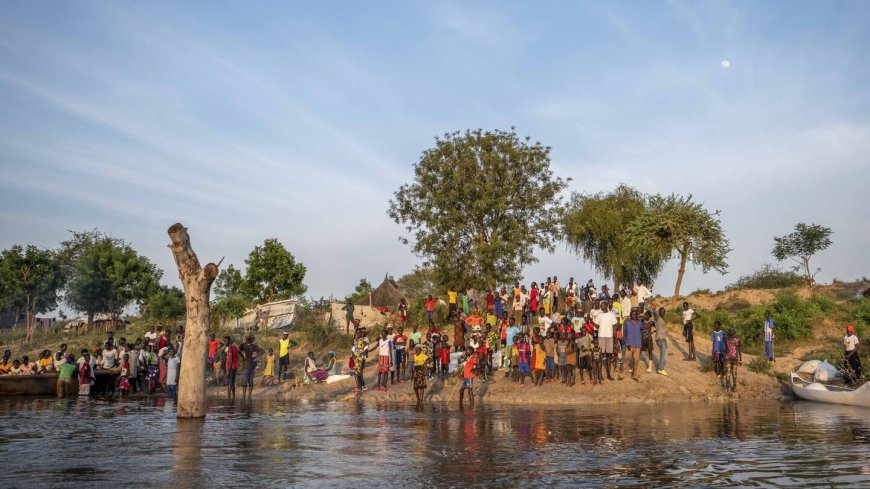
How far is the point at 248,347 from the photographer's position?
24547 millimetres

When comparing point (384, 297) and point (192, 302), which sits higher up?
point (384, 297)

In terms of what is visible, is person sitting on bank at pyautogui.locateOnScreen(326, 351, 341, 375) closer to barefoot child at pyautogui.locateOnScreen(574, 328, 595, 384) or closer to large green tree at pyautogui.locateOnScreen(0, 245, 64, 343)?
barefoot child at pyautogui.locateOnScreen(574, 328, 595, 384)

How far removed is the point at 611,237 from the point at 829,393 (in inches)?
1003

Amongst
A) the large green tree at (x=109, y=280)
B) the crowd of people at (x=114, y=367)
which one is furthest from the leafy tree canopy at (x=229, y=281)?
the crowd of people at (x=114, y=367)

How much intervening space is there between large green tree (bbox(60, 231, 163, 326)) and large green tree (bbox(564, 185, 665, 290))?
35.2m

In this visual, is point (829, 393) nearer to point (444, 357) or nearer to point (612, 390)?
point (612, 390)

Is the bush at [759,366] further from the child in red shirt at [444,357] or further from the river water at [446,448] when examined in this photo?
the child in red shirt at [444,357]

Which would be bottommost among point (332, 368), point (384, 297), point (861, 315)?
point (332, 368)

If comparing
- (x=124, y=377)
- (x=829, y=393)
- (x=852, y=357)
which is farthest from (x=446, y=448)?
(x=124, y=377)

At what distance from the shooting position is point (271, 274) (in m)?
56.8

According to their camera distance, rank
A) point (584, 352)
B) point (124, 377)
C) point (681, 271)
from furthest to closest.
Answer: point (681, 271), point (124, 377), point (584, 352)

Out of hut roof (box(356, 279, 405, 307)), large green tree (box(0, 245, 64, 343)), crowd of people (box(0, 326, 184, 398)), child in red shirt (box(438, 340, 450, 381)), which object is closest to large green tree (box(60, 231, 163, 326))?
large green tree (box(0, 245, 64, 343))

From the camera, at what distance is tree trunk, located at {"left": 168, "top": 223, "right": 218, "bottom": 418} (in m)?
16.9

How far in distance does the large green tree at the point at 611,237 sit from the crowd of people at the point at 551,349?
1606 cm
